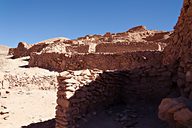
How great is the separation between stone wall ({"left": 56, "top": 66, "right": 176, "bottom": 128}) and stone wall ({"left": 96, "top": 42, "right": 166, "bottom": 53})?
7487 mm

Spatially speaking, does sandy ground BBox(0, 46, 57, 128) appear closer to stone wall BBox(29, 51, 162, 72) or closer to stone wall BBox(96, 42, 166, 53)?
stone wall BBox(29, 51, 162, 72)

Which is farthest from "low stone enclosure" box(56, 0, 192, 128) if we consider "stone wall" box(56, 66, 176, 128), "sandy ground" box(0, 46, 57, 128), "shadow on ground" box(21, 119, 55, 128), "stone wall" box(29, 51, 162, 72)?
"sandy ground" box(0, 46, 57, 128)

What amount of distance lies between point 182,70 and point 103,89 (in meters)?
1.93

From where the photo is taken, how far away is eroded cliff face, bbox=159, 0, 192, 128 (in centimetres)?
366

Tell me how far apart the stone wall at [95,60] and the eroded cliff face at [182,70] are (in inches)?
103

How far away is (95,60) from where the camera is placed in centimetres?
1252

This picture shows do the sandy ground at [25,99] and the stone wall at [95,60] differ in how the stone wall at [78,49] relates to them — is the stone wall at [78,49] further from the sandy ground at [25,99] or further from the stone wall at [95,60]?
the sandy ground at [25,99]

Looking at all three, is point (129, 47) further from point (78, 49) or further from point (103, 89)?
point (103, 89)

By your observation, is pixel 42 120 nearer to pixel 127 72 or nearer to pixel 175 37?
pixel 127 72

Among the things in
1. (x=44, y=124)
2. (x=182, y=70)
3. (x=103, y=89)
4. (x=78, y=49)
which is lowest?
(x=44, y=124)

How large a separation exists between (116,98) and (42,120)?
2909mm

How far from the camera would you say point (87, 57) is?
13.0m

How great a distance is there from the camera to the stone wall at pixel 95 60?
10.6m

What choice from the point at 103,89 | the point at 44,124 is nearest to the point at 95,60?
the point at 44,124
